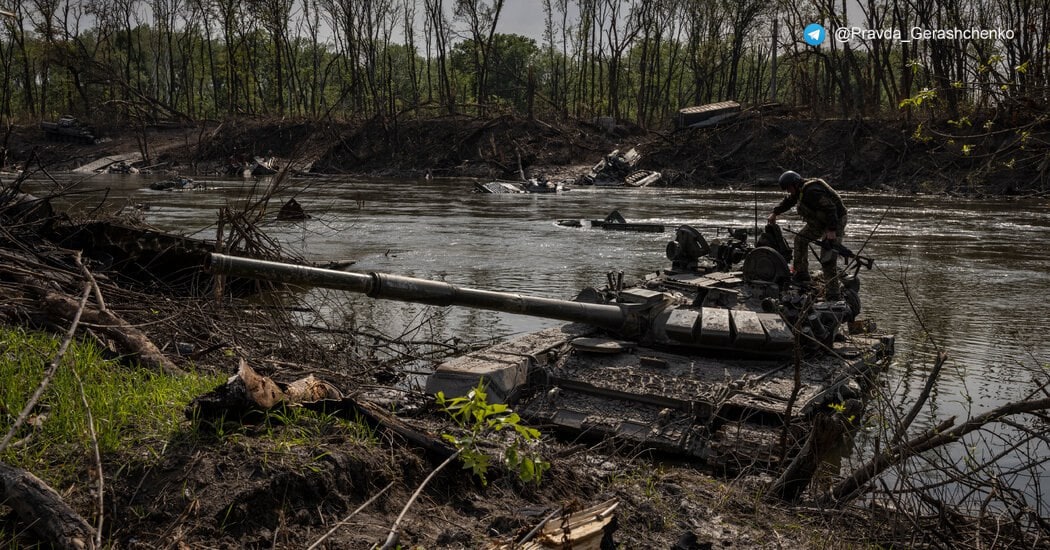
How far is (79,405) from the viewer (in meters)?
4.64

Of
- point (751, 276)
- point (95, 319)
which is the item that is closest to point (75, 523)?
point (95, 319)

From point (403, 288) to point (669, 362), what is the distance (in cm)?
288

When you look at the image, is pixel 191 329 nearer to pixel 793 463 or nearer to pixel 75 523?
pixel 75 523

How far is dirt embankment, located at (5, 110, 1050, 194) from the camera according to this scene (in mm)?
34125

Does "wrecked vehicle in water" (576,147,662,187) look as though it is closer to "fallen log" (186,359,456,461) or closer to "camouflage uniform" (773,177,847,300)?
"camouflage uniform" (773,177,847,300)

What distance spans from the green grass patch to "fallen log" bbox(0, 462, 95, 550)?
1.36 ft

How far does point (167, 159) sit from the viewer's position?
149 ft

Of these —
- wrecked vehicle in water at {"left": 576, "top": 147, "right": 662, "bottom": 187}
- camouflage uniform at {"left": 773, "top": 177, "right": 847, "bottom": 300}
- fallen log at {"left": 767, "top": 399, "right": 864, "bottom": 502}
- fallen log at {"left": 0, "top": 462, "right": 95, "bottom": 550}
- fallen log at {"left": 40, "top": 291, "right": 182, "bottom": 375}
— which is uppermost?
wrecked vehicle in water at {"left": 576, "top": 147, "right": 662, "bottom": 187}

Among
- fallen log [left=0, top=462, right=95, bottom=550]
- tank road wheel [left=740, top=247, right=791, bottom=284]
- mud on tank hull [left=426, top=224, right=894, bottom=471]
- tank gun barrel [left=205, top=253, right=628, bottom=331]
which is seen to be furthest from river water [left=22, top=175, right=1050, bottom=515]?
fallen log [left=0, top=462, right=95, bottom=550]

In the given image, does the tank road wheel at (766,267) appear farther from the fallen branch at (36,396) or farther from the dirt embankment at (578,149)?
the dirt embankment at (578,149)

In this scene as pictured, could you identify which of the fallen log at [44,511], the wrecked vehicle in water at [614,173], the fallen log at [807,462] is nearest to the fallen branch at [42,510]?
the fallen log at [44,511]

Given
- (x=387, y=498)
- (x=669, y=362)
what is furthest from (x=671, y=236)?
(x=387, y=498)

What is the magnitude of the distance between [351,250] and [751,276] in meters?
10.6

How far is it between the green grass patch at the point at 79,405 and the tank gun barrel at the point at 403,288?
735mm
